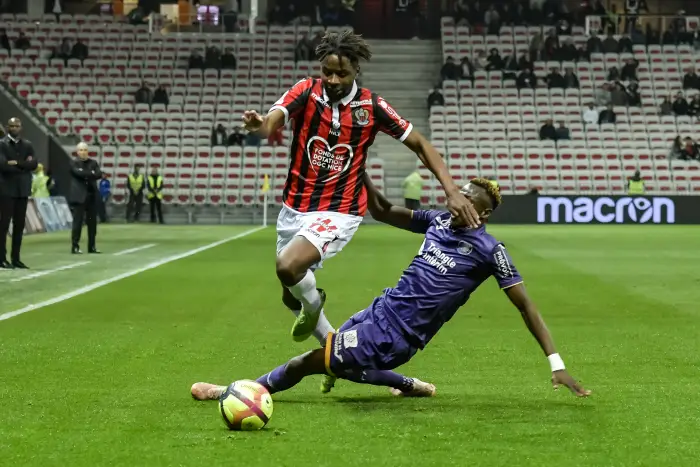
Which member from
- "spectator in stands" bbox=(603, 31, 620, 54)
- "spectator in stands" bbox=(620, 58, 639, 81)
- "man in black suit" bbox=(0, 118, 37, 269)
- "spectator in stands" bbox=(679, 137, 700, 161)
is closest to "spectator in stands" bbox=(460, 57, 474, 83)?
"spectator in stands" bbox=(603, 31, 620, 54)

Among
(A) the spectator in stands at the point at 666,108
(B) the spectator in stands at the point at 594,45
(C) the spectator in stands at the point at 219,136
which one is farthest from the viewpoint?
(B) the spectator in stands at the point at 594,45

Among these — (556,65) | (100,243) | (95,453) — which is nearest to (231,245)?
(100,243)

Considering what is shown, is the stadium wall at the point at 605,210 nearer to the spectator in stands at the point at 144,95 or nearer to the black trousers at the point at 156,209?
the black trousers at the point at 156,209

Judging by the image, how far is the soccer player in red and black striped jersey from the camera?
284 inches

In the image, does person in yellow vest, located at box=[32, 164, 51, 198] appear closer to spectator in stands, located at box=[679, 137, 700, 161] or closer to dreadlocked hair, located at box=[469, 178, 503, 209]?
spectator in stands, located at box=[679, 137, 700, 161]

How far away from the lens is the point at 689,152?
41.1m

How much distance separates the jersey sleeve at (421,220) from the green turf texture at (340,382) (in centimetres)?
105

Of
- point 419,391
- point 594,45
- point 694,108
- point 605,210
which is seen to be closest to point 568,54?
point 594,45

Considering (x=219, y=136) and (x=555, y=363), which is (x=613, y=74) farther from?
(x=555, y=363)

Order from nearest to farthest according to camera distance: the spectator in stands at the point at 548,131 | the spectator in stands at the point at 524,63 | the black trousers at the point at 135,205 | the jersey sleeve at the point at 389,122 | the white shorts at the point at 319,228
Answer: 1. the white shorts at the point at 319,228
2. the jersey sleeve at the point at 389,122
3. the black trousers at the point at 135,205
4. the spectator in stands at the point at 548,131
5. the spectator in stands at the point at 524,63

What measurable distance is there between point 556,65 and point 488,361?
125 feet

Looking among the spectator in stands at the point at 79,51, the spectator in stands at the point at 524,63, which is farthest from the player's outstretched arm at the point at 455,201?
the spectator in stands at the point at 79,51

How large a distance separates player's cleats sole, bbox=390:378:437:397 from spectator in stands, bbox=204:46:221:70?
3919 cm

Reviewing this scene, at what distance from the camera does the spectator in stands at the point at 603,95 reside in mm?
43688
